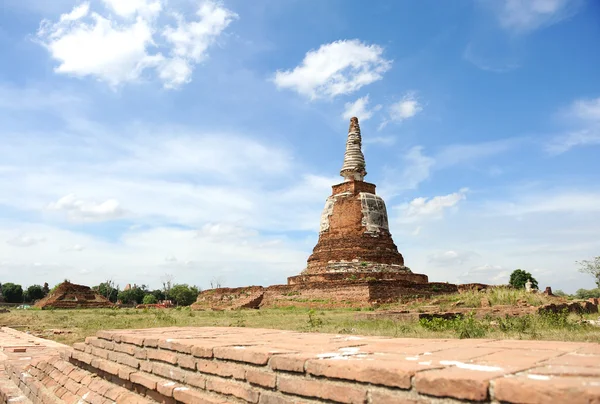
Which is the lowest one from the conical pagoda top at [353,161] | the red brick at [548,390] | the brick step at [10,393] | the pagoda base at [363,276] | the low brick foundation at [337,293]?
the brick step at [10,393]

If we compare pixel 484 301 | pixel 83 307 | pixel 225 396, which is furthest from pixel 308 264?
pixel 225 396

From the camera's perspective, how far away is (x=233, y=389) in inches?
104

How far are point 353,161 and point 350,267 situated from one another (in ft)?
21.9

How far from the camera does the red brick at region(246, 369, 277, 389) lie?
7.94 ft

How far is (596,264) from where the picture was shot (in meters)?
30.8

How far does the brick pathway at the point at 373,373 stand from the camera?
1.61m

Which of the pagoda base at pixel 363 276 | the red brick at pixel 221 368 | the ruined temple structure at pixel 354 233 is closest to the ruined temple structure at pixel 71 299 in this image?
the ruined temple structure at pixel 354 233

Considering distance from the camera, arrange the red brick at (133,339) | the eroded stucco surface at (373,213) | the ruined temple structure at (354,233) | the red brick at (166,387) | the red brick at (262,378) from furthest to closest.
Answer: the eroded stucco surface at (373,213) < the ruined temple structure at (354,233) < the red brick at (133,339) < the red brick at (166,387) < the red brick at (262,378)

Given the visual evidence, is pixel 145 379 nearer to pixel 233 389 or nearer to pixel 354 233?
pixel 233 389

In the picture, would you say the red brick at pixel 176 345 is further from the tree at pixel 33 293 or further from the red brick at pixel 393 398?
the tree at pixel 33 293

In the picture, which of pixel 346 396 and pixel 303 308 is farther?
pixel 303 308

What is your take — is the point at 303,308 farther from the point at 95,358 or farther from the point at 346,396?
the point at 346,396

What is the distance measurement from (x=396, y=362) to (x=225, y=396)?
3.78 feet

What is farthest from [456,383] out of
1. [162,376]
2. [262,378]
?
[162,376]
